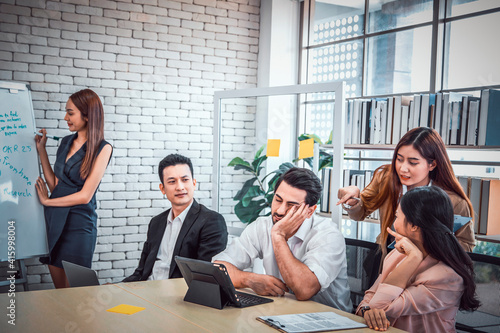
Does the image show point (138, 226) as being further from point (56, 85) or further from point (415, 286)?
point (415, 286)

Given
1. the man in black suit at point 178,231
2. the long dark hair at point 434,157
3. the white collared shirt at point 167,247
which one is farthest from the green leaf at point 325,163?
the white collared shirt at point 167,247

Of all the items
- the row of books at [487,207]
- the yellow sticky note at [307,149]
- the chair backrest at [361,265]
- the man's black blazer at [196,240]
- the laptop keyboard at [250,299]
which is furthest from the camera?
the yellow sticky note at [307,149]

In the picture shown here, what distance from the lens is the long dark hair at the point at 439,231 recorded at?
192cm

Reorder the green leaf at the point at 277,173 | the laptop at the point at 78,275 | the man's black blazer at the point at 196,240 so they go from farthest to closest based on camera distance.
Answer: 1. the green leaf at the point at 277,173
2. the man's black blazer at the point at 196,240
3. the laptop at the point at 78,275

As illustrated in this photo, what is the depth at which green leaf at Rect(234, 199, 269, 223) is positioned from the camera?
3.49 meters

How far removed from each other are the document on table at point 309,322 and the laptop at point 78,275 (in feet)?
3.57

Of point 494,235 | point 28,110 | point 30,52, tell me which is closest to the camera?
point 494,235

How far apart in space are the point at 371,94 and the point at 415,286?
111 inches

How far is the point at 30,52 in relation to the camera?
4281 millimetres

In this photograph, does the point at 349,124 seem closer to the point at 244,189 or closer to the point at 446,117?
the point at 446,117

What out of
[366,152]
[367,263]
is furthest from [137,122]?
[367,263]

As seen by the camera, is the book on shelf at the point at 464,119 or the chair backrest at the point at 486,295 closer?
the chair backrest at the point at 486,295

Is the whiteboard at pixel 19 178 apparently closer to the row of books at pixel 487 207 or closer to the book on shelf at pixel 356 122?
the book on shelf at pixel 356 122

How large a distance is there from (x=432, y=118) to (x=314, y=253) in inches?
58.7
